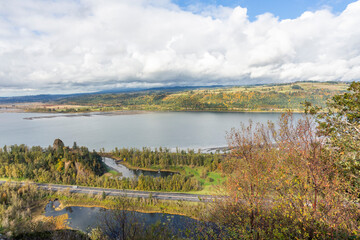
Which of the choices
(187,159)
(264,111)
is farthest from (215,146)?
(264,111)

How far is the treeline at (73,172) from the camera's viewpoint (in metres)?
38.4

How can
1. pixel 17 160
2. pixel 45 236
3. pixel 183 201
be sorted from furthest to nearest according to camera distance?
pixel 17 160, pixel 183 201, pixel 45 236

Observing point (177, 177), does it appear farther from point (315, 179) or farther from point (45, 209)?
point (315, 179)

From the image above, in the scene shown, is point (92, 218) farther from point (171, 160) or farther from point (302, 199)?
point (302, 199)

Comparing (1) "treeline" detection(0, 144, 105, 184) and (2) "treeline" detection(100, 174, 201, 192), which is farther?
(1) "treeline" detection(0, 144, 105, 184)

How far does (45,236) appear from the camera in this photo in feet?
76.5

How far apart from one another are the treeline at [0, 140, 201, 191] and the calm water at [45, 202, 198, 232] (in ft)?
22.3

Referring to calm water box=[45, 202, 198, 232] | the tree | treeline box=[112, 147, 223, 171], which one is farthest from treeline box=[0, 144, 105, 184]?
the tree

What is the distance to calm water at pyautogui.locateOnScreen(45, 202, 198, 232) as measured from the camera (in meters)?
28.7

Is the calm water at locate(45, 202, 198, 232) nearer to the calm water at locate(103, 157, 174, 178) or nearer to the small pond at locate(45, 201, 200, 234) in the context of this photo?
the small pond at locate(45, 201, 200, 234)

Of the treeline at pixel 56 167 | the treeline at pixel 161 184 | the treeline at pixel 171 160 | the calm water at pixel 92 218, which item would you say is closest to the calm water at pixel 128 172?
the treeline at pixel 171 160

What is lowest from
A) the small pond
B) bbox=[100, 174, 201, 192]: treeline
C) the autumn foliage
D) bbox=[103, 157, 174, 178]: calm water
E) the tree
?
bbox=[103, 157, 174, 178]: calm water

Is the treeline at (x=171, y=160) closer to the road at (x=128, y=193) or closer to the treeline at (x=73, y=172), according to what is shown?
the treeline at (x=73, y=172)

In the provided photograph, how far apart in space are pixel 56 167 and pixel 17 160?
1370 cm
